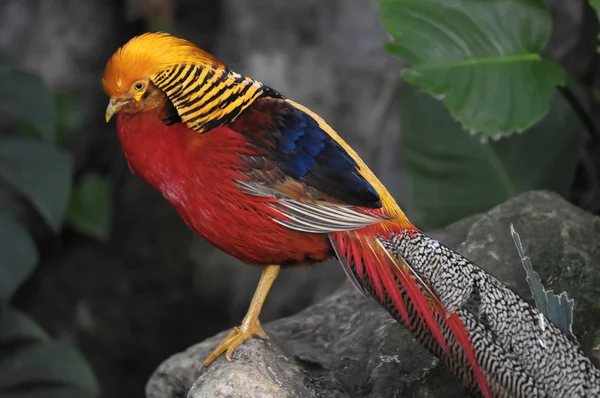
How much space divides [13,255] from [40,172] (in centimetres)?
36

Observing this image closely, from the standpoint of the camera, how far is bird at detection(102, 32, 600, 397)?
1678 millimetres

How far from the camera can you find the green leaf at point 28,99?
3.27 metres

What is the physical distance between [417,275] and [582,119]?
1356 millimetres

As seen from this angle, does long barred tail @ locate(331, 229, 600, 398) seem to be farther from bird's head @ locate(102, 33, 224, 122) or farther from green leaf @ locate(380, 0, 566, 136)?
green leaf @ locate(380, 0, 566, 136)

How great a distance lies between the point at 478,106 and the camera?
250 centimetres

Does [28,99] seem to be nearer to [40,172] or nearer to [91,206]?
[40,172]

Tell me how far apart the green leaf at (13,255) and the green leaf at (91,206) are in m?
0.75

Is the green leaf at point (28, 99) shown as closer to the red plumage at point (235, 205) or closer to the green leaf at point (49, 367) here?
the green leaf at point (49, 367)

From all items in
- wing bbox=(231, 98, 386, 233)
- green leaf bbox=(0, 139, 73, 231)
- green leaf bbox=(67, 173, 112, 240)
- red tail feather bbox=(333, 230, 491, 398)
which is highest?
wing bbox=(231, 98, 386, 233)

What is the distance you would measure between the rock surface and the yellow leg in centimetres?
2

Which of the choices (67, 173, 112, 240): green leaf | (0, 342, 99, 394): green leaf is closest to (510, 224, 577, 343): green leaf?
(0, 342, 99, 394): green leaf

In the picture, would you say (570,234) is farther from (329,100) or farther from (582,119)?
(329,100)

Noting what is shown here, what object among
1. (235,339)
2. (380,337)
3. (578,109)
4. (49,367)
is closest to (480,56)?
(578,109)

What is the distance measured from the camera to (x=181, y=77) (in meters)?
1.68
